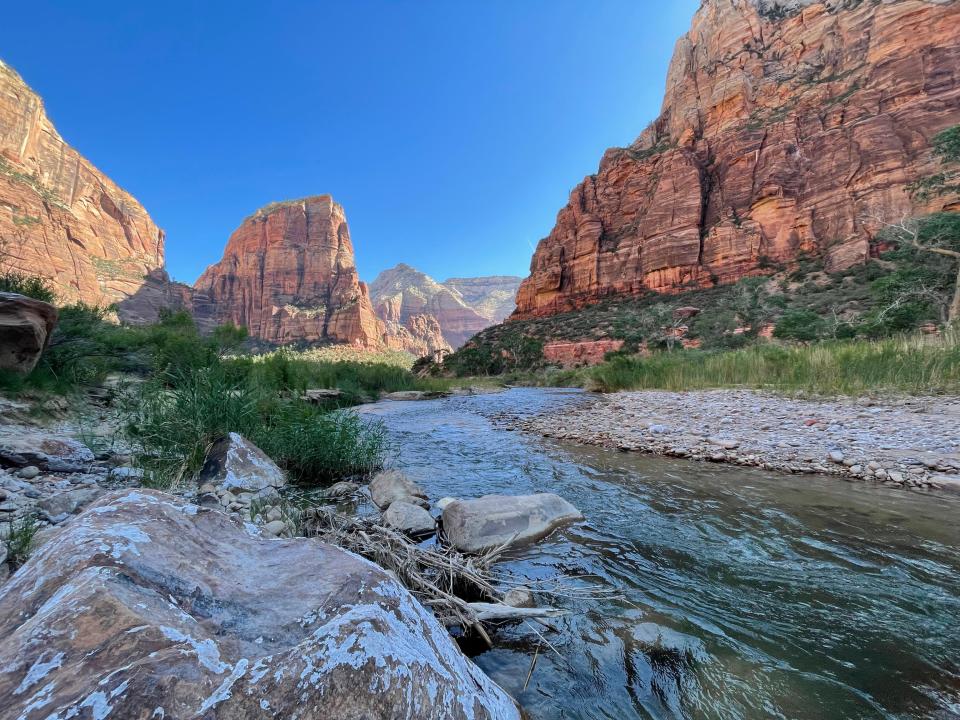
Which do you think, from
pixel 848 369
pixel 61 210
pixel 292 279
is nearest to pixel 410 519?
pixel 848 369

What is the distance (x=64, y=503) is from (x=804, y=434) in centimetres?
817

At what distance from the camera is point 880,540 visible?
3.08 m

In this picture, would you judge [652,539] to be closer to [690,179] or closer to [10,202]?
[690,179]

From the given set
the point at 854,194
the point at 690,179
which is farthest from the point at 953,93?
the point at 690,179

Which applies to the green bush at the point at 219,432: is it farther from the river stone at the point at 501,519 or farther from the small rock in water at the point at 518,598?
the small rock in water at the point at 518,598

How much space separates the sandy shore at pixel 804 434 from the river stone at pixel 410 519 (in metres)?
4.14

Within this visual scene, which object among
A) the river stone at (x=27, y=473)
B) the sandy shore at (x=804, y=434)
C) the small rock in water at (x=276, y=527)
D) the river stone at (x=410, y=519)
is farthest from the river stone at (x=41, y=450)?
the sandy shore at (x=804, y=434)

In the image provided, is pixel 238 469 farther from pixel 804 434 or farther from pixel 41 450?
pixel 804 434

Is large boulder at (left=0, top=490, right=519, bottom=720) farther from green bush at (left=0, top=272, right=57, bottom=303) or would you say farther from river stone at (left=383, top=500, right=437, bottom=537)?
green bush at (left=0, top=272, right=57, bottom=303)

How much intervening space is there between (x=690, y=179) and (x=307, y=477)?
72.1m

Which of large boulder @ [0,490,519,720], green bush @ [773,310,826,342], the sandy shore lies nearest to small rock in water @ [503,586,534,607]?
large boulder @ [0,490,519,720]

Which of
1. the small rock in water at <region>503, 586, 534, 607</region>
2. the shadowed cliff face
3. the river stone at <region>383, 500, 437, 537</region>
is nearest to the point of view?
the small rock in water at <region>503, 586, 534, 607</region>

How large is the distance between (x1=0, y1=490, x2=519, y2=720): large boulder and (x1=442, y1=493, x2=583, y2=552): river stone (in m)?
1.83

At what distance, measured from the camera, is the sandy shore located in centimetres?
459
